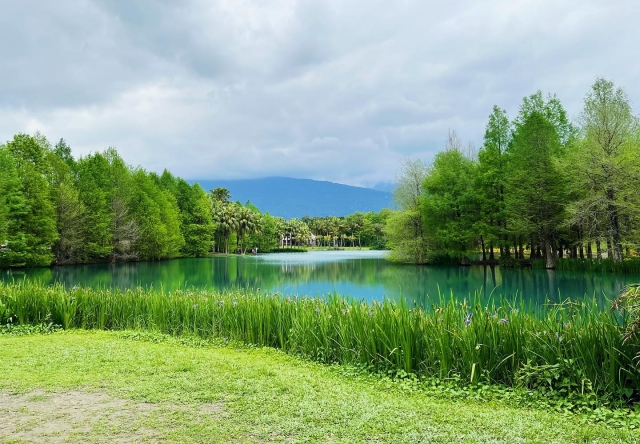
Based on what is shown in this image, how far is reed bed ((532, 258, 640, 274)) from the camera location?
20484mm

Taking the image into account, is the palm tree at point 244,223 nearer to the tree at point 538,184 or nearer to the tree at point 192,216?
the tree at point 192,216

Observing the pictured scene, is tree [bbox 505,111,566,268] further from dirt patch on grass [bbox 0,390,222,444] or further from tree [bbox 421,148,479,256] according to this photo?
dirt patch on grass [bbox 0,390,222,444]

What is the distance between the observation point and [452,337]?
15.1 ft

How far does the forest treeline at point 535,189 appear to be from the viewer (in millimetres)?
21562

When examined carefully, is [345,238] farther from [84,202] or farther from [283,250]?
[84,202]

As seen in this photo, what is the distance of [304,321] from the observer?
5863 mm

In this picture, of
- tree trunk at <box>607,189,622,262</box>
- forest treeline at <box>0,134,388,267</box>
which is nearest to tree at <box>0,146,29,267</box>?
forest treeline at <box>0,134,388,267</box>

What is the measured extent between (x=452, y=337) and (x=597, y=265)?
2228cm

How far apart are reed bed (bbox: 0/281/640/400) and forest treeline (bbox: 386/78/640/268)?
19083mm

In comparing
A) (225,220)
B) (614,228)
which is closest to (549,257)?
(614,228)

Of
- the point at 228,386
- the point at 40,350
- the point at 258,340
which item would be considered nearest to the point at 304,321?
the point at 258,340

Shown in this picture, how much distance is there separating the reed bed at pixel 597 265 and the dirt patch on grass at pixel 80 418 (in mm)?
23693

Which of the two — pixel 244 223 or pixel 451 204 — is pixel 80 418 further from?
pixel 244 223

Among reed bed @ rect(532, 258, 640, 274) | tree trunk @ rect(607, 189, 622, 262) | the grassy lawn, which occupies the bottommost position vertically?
reed bed @ rect(532, 258, 640, 274)
